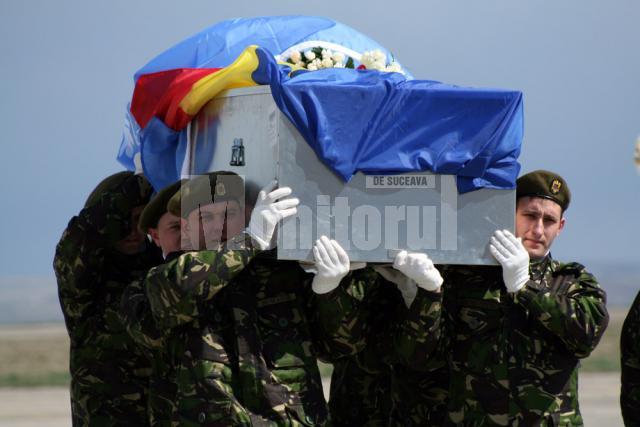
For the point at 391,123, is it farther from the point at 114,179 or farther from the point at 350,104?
the point at 114,179

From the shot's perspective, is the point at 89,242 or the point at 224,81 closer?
the point at 224,81

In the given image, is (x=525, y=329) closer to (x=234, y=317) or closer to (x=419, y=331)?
(x=419, y=331)

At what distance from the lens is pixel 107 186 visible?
21.0 feet

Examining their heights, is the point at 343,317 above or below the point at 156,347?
above

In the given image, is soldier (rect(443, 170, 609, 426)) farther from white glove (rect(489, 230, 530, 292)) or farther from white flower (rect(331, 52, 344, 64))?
white flower (rect(331, 52, 344, 64))

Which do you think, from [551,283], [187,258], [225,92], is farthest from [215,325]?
[551,283]

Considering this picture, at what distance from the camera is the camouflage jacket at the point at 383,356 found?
548 centimetres

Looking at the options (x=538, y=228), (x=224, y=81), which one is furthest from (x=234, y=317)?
(x=538, y=228)

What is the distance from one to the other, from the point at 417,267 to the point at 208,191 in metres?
1.00

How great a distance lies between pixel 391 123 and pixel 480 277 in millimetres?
907

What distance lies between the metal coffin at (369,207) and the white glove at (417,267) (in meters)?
0.06

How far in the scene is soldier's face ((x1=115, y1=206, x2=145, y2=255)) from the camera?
641 cm

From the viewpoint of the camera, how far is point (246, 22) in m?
6.67

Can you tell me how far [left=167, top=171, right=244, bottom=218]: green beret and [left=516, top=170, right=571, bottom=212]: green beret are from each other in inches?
55.9
